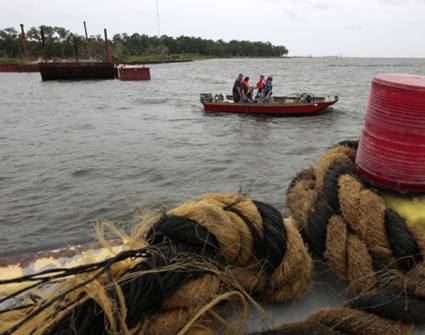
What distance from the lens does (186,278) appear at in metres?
1.32

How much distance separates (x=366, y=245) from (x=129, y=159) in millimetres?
10082

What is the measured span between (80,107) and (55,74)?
24.1 metres

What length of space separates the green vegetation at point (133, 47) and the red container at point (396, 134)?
203 feet

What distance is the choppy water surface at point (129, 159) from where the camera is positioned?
293 inches

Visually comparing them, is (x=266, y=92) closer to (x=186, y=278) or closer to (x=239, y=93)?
(x=239, y=93)

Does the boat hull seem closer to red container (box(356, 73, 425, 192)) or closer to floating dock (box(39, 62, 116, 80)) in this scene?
red container (box(356, 73, 425, 192))

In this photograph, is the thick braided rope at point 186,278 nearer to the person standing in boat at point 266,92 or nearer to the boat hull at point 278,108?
the boat hull at point 278,108

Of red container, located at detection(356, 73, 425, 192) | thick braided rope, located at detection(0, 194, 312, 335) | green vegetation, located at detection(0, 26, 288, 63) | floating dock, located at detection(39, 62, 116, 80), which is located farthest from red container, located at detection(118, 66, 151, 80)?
thick braided rope, located at detection(0, 194, 312, 335)

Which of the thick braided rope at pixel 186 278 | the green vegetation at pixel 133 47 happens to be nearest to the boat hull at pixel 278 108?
the thick braided rope at pixel 186 278

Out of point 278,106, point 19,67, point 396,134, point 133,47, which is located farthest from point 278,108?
point 133,47

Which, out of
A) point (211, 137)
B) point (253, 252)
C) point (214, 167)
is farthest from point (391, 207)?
point (211, 137)

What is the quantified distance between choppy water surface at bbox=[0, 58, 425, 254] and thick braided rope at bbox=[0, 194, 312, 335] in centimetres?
80

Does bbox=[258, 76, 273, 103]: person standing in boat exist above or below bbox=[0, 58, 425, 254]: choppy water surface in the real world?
above

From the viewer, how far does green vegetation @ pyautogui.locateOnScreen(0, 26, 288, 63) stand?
10044 centimetres
